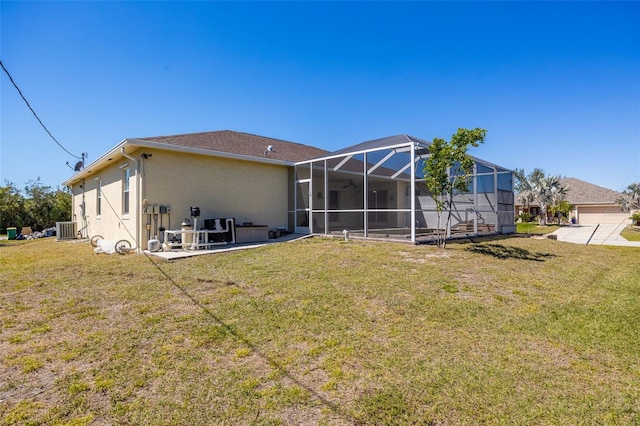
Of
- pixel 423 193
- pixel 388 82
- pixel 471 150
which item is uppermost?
pixel 388 82

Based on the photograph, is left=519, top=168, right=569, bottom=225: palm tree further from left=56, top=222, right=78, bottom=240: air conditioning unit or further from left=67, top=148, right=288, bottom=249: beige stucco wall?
left=56, top=222, right=78, bottom=240: air conditioning unit

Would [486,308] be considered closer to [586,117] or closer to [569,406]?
[569,406]

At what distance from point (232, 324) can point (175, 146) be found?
7.07 meters

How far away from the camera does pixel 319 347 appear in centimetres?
314

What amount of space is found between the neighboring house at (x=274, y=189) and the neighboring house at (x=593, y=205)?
96.1 ft

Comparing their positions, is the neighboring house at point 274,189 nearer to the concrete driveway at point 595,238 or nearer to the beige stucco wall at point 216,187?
the beige stucco wall at point 216,187

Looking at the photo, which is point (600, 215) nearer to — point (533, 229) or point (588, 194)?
point (588, 194)

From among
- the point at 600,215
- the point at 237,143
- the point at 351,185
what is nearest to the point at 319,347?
the point at 351,185

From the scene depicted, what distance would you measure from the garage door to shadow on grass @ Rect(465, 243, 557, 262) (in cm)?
3318

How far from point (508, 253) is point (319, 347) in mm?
6859

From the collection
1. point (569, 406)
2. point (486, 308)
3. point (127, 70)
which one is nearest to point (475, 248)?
point (486, 308)

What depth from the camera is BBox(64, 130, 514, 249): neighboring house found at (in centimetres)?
915

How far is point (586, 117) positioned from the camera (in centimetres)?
1512

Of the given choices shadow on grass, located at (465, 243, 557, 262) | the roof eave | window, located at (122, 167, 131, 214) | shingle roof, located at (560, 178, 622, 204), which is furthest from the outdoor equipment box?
shingle roof, located at (560, 178, 622, 204)
